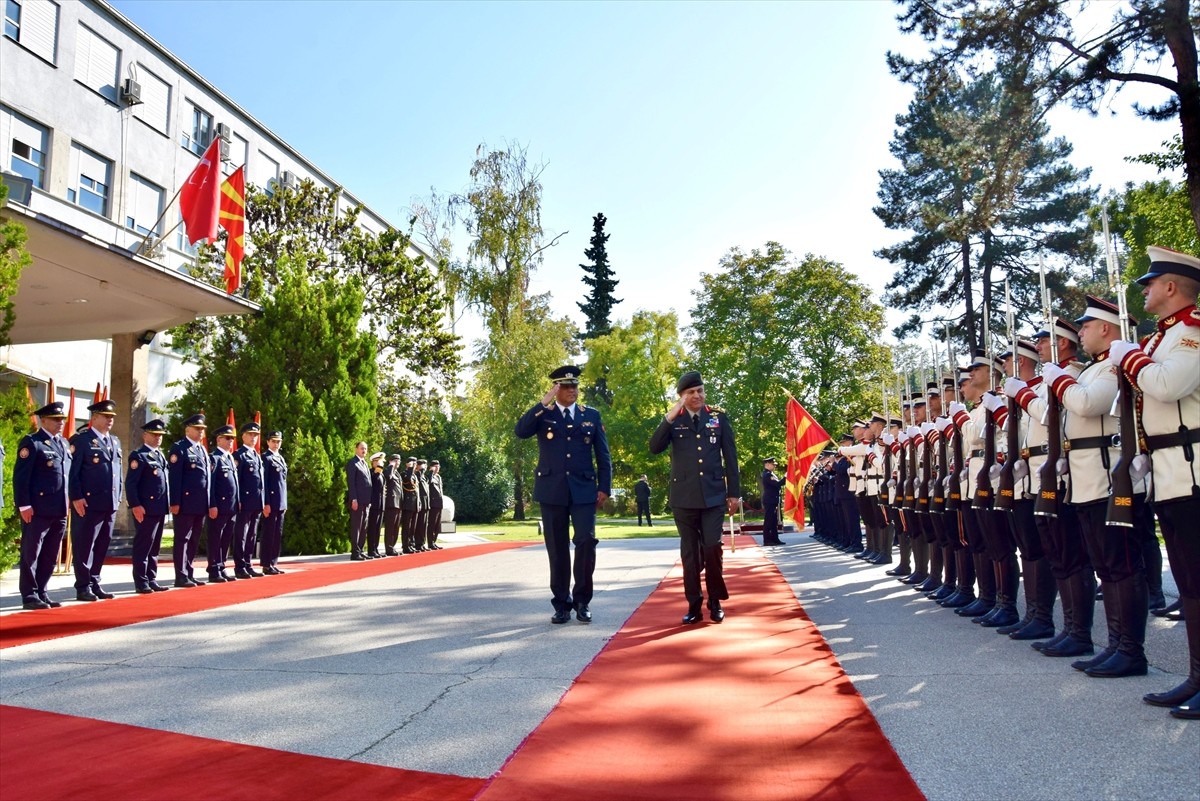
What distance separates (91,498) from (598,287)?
61.4 m

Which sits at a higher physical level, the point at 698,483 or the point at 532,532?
the point at 698,483

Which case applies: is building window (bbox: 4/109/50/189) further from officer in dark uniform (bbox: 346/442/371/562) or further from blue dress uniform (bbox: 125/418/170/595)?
blue dress uniform (bbox: 125/418/170/595)

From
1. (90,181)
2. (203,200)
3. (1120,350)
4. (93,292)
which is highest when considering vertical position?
(90,181)

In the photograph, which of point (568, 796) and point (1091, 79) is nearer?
point (568, 796)

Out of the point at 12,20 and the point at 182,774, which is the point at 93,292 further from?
the point at 182,774

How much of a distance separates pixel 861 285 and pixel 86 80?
3120cm

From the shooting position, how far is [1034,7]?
46.6 ft

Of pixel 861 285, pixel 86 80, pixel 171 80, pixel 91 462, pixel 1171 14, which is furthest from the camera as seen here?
pixel 861 285

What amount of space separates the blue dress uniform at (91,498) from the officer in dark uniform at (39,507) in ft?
0.85

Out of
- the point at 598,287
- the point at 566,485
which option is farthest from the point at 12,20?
the point at 598,287

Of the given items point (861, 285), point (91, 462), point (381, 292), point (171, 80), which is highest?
point (171, 80)

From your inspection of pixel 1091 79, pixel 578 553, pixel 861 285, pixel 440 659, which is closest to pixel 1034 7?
pixel 1091 79

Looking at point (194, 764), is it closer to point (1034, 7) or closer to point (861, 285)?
point (1034, 7)

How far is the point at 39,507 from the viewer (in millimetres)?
8539
